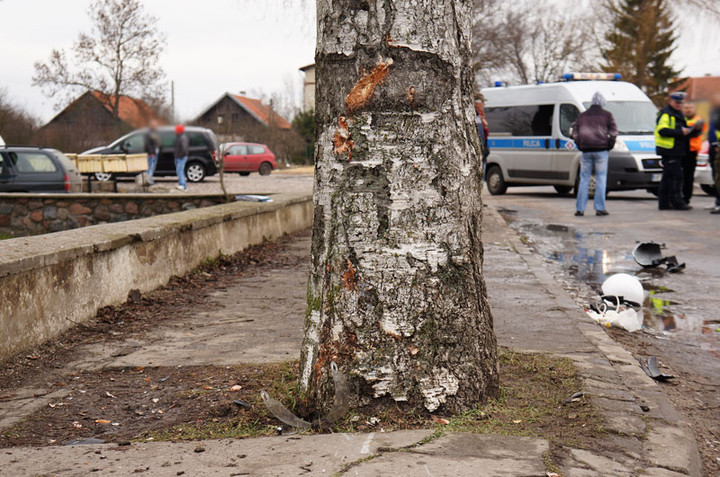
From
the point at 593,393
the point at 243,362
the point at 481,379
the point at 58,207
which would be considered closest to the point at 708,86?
the point at 481,379

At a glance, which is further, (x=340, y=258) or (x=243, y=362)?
(x=243, y=362)

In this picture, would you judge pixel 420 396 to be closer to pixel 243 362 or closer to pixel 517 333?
pixel 243 362

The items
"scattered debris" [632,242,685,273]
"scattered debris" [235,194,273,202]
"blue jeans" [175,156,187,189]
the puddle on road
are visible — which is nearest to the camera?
"blue jeans" [175,156,187,189]

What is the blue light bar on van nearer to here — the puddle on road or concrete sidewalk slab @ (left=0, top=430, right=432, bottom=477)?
the puddle on road

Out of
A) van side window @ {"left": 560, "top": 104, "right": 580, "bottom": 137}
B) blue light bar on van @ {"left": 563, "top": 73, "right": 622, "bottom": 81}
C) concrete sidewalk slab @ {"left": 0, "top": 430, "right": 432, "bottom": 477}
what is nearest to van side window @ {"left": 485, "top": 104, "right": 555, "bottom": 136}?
van side window @ {"left": 560, "top": 104, "right": 580, "bottom": 137}

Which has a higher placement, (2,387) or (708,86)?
(708,86)

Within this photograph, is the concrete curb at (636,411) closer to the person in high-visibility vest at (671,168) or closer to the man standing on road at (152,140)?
the man standing on road at (152,140)

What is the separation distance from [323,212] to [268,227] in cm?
722

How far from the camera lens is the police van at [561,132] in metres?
16.6

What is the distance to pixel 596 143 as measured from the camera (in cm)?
1379

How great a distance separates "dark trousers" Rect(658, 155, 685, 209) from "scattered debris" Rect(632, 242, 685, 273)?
245 inches

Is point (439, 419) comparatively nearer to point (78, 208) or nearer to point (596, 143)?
point (78, 208)

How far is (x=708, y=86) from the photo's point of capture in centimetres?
163

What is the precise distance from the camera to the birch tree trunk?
3.30 m
